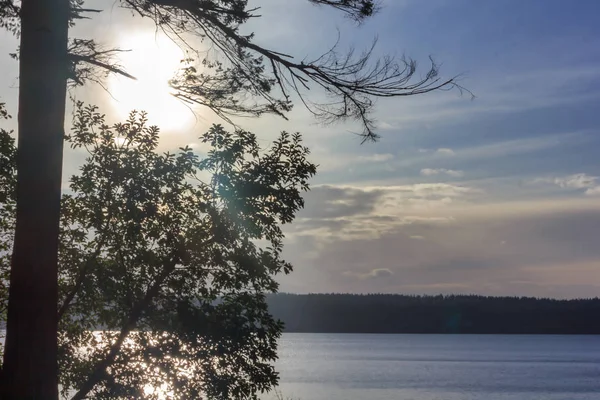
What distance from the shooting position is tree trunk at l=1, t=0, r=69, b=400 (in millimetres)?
8680

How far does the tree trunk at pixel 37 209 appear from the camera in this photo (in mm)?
8680

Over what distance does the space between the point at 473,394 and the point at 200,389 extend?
63.3 meters

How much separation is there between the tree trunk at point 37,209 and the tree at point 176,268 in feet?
11.2

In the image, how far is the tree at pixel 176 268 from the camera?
1246cm

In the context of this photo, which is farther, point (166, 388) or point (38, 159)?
point (166, 388)

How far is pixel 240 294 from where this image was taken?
42.4ft

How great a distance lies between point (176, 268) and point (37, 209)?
4131 millimetres

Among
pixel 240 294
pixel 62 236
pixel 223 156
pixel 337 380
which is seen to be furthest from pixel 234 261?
pixel 337 380

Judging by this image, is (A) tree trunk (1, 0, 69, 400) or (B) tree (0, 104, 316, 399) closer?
(A) tree trunk (1, 0, 69, 400)

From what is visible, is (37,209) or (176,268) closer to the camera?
(37,209)

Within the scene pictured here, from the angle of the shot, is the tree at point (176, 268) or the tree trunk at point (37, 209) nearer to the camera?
the tree trunk at point (37, 209)

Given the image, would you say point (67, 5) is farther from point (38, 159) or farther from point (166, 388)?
point (166, 388)

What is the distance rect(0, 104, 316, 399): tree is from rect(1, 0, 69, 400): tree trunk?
11.2 feet

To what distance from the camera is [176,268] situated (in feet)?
42.0
